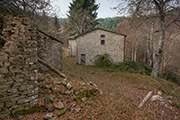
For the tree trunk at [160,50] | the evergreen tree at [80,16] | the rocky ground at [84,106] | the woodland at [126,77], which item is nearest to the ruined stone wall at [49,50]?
the woodland at [126,77]

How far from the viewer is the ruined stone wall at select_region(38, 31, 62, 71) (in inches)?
241

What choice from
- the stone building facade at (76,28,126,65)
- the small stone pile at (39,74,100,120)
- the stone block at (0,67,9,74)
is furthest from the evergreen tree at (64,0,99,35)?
the stone block at (0,67,9,74)

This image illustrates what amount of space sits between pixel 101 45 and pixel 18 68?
11964mm

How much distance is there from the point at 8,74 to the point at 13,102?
3.11ft

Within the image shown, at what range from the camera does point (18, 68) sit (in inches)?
121

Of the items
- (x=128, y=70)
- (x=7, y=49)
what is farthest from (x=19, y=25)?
(x=128, y=70)

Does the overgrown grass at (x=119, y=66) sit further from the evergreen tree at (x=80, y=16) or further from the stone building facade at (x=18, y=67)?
the evergreen tree at (x=80, y=16)

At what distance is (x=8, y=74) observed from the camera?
2.93 meters

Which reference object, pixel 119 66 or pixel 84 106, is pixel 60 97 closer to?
pixel 84 106

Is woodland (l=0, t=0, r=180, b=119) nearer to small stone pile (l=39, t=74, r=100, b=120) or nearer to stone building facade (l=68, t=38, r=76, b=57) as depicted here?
small stone pile (l=39, t=74, r=100, b=120)

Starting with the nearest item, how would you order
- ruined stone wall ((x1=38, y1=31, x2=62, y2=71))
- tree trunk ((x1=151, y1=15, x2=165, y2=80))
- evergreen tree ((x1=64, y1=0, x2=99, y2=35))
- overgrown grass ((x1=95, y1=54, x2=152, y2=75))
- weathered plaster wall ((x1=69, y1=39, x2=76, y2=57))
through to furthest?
1. ruined stone wall ((x1=38, y1=31, x2=62, y2=71))
2. tree trunk ((x1=151, y1=15, x2=165, y2=80))
3. overgrown grass ((x1=95, y1=54, x2=152, y2=75))
4. evergreen tree ((x1=64, y1=0, x2=99, y2=35))
5. weathered plaster wall ((x1=69, y1=39, x2=76, y2=57))

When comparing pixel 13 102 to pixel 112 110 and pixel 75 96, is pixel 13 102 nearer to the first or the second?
pixel 75 96

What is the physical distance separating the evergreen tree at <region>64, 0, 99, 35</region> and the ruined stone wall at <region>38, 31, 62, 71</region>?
1566 centimetres

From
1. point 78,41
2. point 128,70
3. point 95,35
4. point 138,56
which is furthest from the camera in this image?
point 138,56
